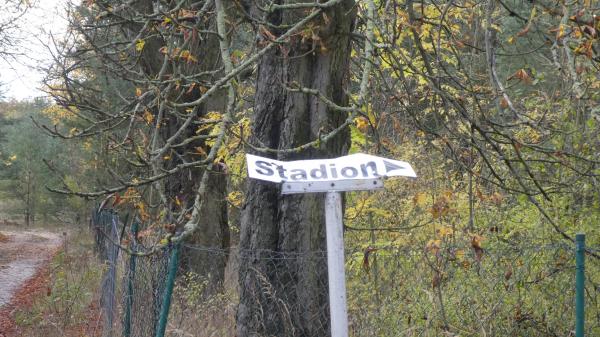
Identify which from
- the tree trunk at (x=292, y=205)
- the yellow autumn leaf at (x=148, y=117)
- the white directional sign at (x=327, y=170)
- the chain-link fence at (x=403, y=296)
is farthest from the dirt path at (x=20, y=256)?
the white directional sign at (x=327, y=170)

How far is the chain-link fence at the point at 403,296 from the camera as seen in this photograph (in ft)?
16.5

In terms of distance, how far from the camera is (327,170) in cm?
306

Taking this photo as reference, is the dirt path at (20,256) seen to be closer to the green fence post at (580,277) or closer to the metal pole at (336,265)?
the green fence post at (580,277)

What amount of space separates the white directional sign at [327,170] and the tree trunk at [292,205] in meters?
1.82

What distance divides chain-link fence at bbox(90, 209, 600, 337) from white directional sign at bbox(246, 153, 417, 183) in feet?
5.94

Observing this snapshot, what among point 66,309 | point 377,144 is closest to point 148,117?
point 377,144

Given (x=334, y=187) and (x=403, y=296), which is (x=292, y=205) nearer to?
(x=403, y=296)

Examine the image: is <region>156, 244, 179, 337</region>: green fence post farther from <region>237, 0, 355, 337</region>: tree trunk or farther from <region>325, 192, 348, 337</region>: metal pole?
<region>325, 192, 348, 337</region>: metal pole

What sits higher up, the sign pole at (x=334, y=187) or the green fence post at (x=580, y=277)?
the sign pole at (x=334, y=187)

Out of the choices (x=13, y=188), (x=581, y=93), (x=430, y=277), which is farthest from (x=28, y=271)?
(x=581, y=93)

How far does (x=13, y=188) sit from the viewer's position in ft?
110

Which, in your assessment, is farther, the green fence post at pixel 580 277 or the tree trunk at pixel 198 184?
the tree trunk at pixel 198 184

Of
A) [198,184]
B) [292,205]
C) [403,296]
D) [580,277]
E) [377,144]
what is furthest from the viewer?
[198,184]

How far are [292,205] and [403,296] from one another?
142 cm
